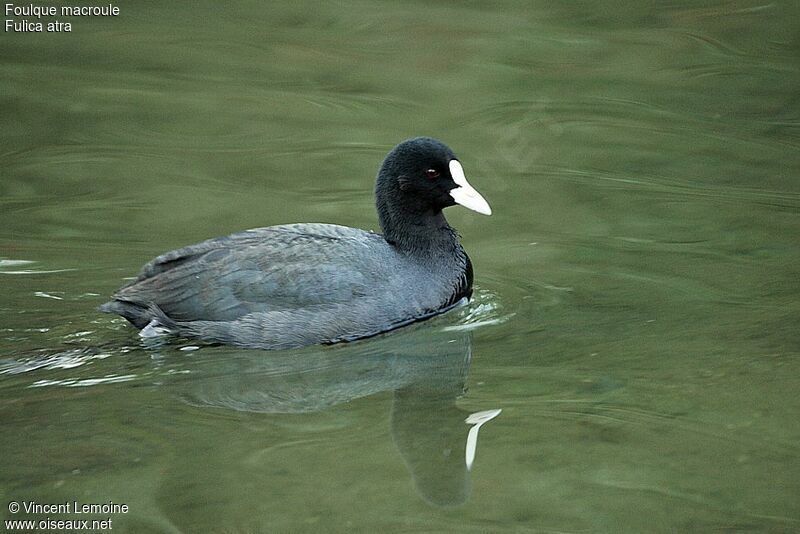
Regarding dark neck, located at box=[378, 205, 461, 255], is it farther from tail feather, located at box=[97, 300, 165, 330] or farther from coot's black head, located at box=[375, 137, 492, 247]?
tail feather, located at box=[97, 300, 165, 330]

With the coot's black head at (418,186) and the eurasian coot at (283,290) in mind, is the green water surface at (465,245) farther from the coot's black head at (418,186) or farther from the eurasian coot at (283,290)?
the coot's black head at (418,186)

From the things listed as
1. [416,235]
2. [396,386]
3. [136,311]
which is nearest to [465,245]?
[416,235]

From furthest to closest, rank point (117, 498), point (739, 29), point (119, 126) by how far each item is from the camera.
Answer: point (739, 29), point (119, 126), point (117, 498)

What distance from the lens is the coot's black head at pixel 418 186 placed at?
266 inches

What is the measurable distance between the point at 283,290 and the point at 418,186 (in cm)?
101

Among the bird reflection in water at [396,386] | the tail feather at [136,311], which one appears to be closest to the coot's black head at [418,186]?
the bird reflection in water at [396,386]

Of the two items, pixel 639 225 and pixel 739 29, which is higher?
pixel 739 29

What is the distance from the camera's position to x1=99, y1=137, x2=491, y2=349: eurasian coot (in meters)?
6.25

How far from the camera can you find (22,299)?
674 centimetres

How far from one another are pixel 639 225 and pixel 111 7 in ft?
20.4

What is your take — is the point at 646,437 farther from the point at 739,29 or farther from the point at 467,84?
the point at 739,29

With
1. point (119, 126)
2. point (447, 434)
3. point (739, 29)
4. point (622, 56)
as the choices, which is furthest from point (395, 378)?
point (739, 29)

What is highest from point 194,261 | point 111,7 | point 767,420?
point 111,7

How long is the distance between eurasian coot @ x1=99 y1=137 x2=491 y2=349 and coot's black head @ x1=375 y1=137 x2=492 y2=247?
17 cm
